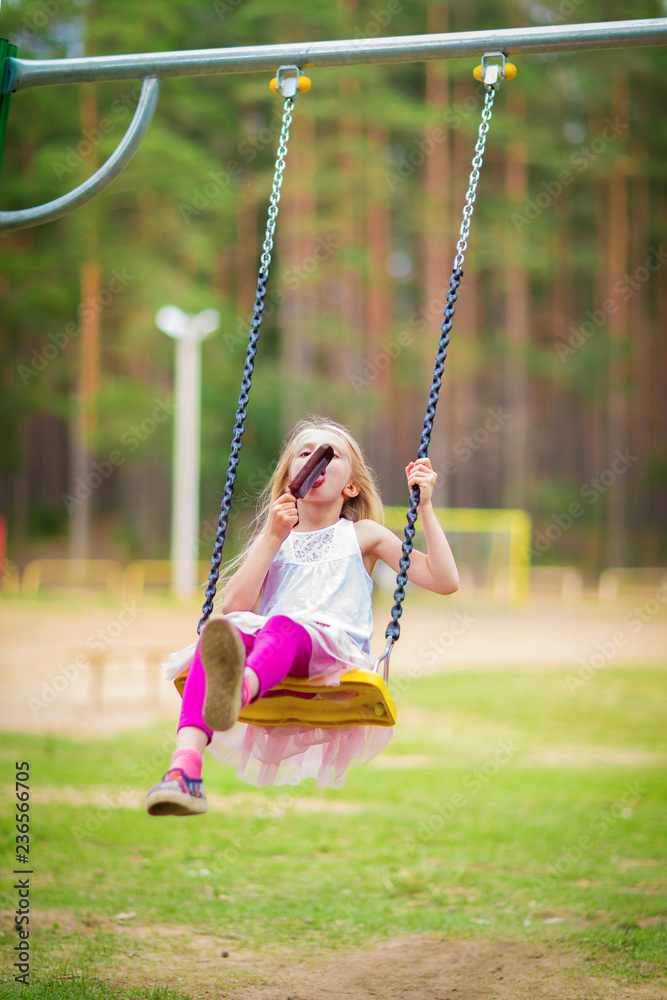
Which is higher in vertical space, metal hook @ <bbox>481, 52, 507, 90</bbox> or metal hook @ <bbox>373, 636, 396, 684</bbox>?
metal hook @ <bbox>481, 52, 507, 90</bbox>

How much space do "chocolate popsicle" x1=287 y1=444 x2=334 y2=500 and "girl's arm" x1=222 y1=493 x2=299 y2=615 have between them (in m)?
0.04

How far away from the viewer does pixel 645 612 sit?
60.0 ft

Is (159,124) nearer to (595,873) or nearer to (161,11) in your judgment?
(161,11)

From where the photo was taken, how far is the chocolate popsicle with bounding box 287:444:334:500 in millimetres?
3373

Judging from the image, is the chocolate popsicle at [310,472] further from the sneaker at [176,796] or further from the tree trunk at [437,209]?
the tree trunk at [437,209]

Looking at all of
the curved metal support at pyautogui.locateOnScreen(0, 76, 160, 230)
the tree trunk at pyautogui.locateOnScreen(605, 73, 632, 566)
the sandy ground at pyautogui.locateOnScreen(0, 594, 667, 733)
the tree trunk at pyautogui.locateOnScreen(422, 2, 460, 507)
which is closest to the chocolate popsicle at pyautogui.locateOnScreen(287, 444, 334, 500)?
the curved metal support at pyautogui.locateOnScreen(0, 76, 160, 230)

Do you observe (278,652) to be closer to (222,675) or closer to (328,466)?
(222,675)

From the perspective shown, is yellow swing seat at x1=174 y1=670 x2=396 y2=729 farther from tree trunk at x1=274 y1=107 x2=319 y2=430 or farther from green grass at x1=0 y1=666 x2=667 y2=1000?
tree trunk at x1=274 y1=107 x2=319 y2=430

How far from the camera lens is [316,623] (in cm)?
330

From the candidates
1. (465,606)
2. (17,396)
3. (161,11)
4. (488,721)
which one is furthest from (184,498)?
(161,11)

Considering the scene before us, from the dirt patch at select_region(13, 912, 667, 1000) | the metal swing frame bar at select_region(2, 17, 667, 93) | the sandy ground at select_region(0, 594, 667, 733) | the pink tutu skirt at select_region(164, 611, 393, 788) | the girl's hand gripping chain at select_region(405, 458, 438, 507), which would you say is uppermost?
the metal swing frame bar at select_region(2, 17, 667, 93)

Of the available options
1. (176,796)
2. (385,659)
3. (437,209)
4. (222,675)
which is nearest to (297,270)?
(437,209)

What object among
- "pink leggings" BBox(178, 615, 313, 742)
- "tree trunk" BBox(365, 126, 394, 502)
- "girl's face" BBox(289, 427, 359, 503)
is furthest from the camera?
"tree trunk" BBox(365, 126, 394, 502)

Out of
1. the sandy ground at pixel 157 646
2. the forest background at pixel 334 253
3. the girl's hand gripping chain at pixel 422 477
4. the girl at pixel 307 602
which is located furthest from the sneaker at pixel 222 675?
the forest background at pixel 334 253
